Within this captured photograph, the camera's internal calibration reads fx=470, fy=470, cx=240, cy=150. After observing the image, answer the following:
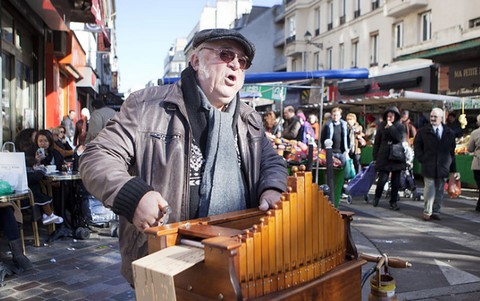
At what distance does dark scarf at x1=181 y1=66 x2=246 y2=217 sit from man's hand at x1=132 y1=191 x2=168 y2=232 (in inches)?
14.1

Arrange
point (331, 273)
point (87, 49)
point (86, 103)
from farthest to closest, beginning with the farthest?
point (86, 103) < point (87, 49) < point (331, 273)

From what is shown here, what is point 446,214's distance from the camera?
814cm

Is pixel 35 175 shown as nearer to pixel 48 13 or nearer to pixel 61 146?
pixel 61 146

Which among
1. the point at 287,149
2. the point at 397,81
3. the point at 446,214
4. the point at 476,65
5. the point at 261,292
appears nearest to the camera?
the point at 261,292

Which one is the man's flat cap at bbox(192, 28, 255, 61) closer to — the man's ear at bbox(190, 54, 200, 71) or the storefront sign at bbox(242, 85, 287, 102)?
the man's ear at bbox(190, 54, 200, 71)

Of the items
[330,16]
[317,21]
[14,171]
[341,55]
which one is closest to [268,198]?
[14,171]

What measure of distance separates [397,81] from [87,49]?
13090mm

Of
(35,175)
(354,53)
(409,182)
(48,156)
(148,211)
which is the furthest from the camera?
(354,53)

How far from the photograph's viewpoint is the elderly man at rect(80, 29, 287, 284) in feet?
5.98

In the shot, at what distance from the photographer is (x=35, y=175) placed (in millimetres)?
5809

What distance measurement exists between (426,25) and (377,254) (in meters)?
16.9

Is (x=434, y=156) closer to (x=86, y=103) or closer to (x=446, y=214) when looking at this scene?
(x=446, y=214)

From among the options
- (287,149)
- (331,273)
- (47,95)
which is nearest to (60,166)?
(287,149)

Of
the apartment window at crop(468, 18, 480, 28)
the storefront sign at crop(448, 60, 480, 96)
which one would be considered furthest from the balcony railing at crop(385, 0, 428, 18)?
the storefront sign at crop(448, 60, 480, 96)
